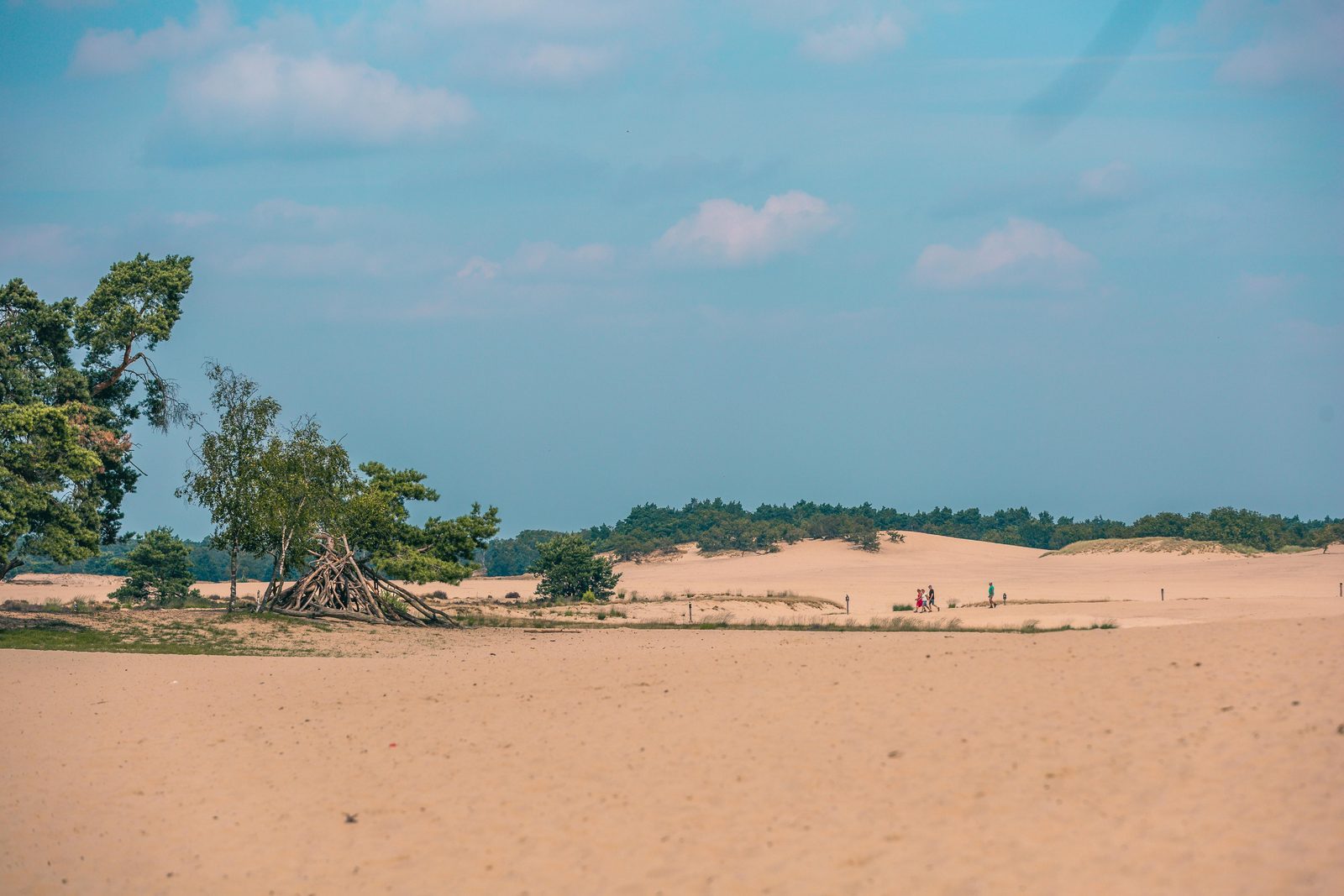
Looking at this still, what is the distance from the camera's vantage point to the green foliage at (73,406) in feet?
81.8

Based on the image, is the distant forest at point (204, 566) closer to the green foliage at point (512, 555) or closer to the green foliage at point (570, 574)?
the green foliage at point (512, 555)

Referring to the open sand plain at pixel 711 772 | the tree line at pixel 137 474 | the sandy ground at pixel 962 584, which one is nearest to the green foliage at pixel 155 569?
the sandy ground at pixel 962 584

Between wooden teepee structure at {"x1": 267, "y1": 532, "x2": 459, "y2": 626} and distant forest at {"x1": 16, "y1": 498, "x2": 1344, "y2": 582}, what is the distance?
38.8 metres

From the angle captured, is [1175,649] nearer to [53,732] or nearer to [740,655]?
[740,655]

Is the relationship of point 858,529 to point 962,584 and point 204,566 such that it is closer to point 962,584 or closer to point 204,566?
point 962,584

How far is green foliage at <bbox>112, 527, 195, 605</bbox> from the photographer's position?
150 feet

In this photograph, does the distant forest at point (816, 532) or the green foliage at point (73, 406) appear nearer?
the green foliage at point (73, 406)

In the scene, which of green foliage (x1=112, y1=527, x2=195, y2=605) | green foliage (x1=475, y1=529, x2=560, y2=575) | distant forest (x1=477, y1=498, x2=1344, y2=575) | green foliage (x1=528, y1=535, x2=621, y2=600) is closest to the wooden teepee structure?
green foliage (x1=528, y1=535, x2=621, y2=600)

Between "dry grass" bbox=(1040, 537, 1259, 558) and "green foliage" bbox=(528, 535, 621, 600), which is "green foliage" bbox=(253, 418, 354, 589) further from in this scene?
"dry grass" bbox=(1040, 537, 1259, 558)

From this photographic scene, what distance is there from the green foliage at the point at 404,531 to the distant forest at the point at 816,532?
3756 centimetres

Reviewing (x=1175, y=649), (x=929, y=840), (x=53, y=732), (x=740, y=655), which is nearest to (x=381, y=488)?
(x=740, y=655)

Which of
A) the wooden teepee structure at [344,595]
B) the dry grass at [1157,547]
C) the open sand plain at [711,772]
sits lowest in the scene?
the open sand plain at [711,772]

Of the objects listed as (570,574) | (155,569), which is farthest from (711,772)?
(155,569)

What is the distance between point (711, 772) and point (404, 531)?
2509 cm
